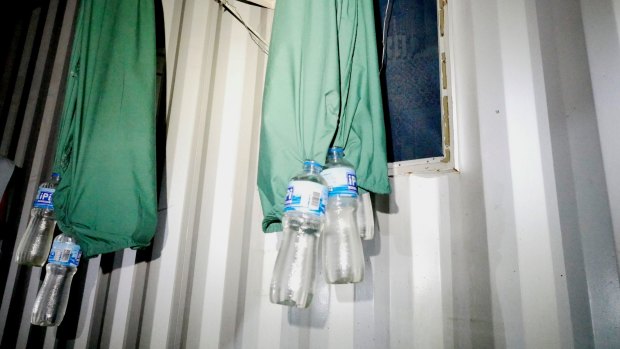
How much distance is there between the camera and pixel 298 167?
2.88ft

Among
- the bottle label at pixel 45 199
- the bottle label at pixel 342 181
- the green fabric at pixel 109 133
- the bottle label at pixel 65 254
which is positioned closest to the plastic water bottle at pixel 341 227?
the bottle label at pixel 342 181

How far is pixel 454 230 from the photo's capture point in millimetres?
1058

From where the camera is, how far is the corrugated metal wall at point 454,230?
910 millimetres

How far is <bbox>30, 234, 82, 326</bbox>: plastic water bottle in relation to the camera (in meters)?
1.31

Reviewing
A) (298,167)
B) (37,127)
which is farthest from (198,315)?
(37,127)

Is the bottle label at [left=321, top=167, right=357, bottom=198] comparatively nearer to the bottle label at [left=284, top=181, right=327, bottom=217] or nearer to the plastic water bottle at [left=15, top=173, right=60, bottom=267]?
the bottle label at [left=284, top=181, right=327, bottom=217]

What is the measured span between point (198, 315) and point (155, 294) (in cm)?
26

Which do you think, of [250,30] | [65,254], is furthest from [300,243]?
[250,30]

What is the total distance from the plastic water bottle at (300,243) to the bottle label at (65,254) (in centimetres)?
88

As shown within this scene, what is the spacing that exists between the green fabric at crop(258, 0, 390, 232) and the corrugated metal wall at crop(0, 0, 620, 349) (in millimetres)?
324

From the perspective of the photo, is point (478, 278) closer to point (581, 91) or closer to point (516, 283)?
point (516, 283)

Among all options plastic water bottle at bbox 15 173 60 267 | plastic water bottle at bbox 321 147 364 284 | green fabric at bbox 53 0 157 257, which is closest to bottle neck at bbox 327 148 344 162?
plastic water bottle at bbox 321 147 364 284

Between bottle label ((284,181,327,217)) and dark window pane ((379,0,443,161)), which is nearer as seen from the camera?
bottle label ((284,181,327,217))

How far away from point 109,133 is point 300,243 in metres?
0.85
